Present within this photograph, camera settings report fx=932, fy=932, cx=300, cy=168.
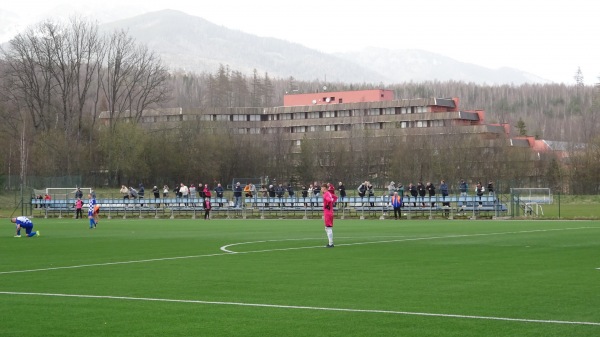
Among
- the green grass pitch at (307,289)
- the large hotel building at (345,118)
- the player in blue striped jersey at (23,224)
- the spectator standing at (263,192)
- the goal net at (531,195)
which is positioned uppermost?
the large hotel building at (345,118)

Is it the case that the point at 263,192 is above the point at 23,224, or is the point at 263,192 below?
above

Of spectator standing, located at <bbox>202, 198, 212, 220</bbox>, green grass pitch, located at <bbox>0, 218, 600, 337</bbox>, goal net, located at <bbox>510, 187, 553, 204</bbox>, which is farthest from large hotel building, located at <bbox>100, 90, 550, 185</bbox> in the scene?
green grass pitch, located at <bbox>0, 218, 600, 337</bbox>

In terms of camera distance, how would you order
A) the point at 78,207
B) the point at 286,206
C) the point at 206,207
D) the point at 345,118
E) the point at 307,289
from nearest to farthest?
1. the point at 307,289
2. the point at 206,207
3. the point at 78,207
4. the point at 286,206
5. the point at 345,118

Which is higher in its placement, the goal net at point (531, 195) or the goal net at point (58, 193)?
the goal net at point (58, 193)

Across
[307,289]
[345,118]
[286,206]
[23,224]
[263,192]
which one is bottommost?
[307,289]

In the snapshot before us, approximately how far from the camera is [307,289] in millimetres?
16312

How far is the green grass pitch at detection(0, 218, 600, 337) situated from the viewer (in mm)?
12156

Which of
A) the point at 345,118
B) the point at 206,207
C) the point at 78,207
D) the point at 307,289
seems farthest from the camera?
the point at 345,118

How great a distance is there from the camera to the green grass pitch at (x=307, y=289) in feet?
39.9

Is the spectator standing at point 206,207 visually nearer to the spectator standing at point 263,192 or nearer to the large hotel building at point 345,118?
the spectator standing at point 263,192

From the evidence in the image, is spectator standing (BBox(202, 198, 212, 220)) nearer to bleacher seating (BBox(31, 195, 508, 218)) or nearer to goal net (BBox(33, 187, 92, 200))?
bleacher seating (BBox(31, 195, 508, 218))

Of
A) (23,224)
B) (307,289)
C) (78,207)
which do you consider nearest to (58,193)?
(78,207)

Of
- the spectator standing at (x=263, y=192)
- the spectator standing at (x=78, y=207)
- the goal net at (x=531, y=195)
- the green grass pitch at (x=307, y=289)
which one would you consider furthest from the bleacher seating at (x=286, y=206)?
the green grass pitch at (x=307, y=289)

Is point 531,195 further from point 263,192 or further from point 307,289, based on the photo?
point 307,289
